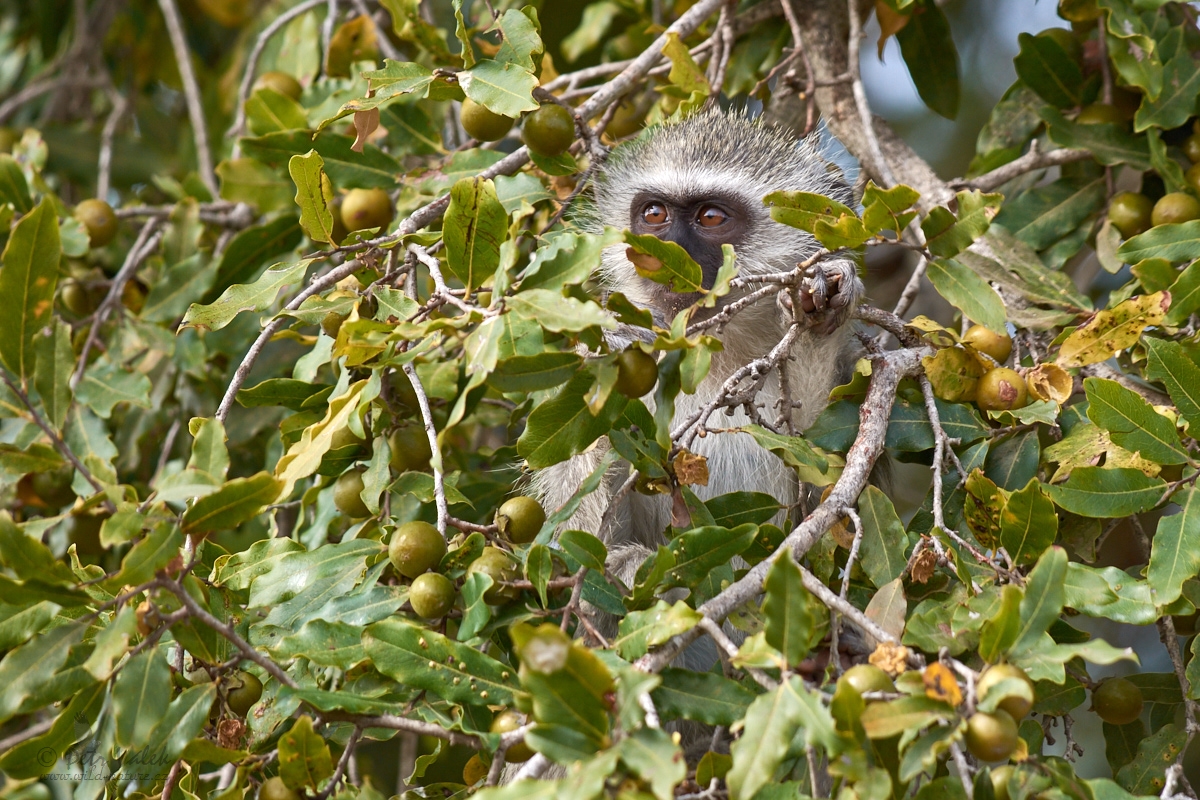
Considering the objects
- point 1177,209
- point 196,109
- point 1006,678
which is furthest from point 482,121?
point 196,109

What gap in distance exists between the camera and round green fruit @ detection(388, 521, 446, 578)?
180cm

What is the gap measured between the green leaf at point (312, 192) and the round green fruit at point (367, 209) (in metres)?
0.85

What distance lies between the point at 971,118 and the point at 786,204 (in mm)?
4007

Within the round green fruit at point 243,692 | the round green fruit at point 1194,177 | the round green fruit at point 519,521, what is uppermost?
the round green fruit at point 1194,177

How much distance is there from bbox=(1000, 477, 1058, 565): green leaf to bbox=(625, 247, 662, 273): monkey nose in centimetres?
71

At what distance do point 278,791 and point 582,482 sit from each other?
Answer: 85 cm

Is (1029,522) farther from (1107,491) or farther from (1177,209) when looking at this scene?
(1177,209)

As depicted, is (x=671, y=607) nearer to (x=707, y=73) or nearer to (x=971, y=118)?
(x=707, y=73)

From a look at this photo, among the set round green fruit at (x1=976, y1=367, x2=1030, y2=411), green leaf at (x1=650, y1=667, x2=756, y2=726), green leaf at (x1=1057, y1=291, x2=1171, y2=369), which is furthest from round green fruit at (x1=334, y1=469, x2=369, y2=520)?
green leaf at (x1=1057, y1=291, x2=1171, y2=369)

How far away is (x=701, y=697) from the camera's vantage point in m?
1.60

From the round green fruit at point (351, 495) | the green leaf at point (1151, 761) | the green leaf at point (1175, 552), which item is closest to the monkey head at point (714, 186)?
the round green fruit at point (351, 495)

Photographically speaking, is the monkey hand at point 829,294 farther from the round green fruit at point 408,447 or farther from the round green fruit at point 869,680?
the round green fruit at point 869,680

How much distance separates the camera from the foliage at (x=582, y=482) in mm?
1471

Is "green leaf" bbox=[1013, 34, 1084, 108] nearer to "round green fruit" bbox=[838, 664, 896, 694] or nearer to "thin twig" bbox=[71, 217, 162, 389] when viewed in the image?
"round green fruit" bbox=[838, 664, 896, 694]
